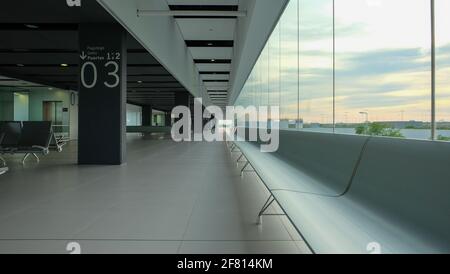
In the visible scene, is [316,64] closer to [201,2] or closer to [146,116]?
[201,2]

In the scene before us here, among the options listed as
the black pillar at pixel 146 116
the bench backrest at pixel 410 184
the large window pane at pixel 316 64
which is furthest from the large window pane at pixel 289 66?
the black pillar at pixel 146 116

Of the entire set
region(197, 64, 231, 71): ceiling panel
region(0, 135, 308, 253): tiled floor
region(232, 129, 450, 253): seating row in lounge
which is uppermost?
region(197, 64, 231, 71): ceiling panel

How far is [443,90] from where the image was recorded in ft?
6.47

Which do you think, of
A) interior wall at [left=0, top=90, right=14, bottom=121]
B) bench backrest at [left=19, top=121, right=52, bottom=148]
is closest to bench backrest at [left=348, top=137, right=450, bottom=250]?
bench backrest at [left=19, top=121, right=52, bottom=148]

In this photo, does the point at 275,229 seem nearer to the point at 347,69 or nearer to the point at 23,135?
the point at 347,69

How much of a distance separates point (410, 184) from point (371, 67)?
1.57 meters

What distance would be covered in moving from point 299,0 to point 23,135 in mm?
7137

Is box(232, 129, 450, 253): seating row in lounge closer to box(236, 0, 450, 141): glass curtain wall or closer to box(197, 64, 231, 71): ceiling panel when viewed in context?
box(236, 0, 450, 141): glass curtain wall

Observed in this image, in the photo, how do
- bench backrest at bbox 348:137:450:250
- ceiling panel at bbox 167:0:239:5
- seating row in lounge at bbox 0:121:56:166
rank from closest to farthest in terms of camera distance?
1. bench backrest at bbox 348:137:450:250
2. seating row in lounge at bbox 0:121:56:166
3. ceiling panel at bbox 167:0:239:5

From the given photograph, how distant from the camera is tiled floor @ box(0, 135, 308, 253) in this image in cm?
254

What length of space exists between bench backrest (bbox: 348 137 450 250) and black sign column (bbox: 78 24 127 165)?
6178 mm

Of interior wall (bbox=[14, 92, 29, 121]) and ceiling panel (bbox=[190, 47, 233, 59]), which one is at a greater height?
ceiling panel (bbox=[190, 47, 233, 59])

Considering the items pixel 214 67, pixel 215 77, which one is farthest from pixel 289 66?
pixel 215 77
